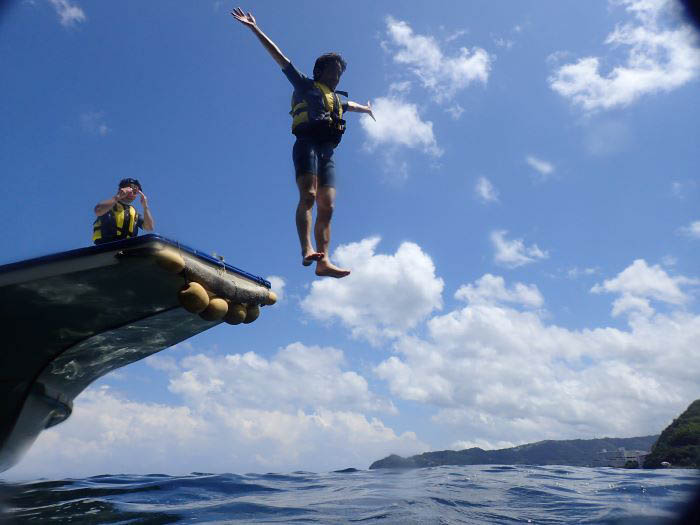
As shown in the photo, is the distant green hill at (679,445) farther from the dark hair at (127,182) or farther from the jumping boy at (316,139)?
the dark hair at (127,182)

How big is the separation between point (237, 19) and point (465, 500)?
616 cm

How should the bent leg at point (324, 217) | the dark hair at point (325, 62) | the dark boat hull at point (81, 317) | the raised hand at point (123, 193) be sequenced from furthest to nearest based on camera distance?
the raised hand at point (123, 193) → the dark hair at point (325, 62) → the bent leg at point (324, 217) → the dark boat hull at point (81, 317)

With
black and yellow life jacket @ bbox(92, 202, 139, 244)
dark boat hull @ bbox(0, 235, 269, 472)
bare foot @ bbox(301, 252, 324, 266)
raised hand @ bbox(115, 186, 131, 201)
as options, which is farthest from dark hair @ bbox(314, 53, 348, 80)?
black and yellow life jacket @ bbox(92, 202, 139, 244)

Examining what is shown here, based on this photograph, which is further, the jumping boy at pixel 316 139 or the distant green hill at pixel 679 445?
Answer: the distant green hill at pixel 679 445

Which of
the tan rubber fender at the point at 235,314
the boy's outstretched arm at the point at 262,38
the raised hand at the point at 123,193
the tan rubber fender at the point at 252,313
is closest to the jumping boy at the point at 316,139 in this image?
the boy's outstretched arm at the point at 262,38

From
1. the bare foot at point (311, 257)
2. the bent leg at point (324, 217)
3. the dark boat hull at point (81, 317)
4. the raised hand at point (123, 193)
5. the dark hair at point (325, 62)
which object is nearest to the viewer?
the dark boat hull at point (81, 317)

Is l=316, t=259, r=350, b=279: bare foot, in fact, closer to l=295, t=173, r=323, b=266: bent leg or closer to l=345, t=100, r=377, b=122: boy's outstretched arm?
l=295, t=173, r=323, b=266: bent leg

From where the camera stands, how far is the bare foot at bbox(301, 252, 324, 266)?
472 cm

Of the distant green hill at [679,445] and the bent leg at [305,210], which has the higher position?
the bent leg at [305,210]

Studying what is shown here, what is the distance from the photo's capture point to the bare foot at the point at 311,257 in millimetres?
4723

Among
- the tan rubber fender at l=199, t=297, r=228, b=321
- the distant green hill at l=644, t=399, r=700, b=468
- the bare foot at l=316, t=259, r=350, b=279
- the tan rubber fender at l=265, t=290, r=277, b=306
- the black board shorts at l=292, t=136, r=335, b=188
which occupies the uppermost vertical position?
the black board shorts at l=292, t=136, r=335, b=188

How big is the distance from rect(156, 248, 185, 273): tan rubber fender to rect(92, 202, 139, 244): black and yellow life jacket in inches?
103

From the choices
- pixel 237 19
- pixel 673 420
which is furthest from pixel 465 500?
pixel 673 420

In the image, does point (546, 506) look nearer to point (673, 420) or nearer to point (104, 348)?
point (104, 348)
